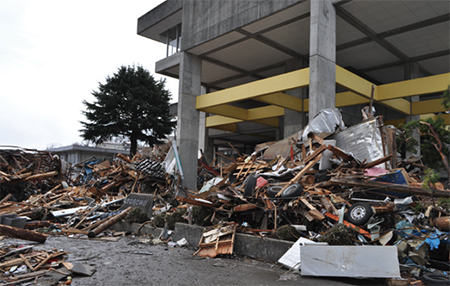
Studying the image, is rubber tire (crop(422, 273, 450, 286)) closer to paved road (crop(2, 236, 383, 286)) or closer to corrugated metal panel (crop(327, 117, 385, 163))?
paved road (crop(2, 236, 383, 286))

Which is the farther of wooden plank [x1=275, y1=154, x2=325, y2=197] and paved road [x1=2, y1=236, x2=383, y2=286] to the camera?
wooden plank [x1=275, y1=154, x2=325, y2=197]

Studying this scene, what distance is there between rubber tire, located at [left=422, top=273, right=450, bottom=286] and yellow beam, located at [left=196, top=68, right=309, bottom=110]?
32.1 ft

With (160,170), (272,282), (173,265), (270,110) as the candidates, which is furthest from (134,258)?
(270,110)

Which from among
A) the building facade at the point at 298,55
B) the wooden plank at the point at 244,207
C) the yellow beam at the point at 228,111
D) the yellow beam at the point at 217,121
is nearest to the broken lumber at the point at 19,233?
the wooden plank at the point at 244,207

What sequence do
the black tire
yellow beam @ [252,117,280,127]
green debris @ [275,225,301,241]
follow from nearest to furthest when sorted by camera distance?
green debris @ [275,225,301,241], the black tire, yellow beam @ [252,117,280,127]

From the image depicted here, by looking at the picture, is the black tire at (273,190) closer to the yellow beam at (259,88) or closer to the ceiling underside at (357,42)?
the yellow beam at (259,88)

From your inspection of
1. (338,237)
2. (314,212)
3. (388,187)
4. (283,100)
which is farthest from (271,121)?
(338,237)

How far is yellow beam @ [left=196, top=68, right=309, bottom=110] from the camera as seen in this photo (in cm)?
1468

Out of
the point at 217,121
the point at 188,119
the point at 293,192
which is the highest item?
the point at 217,121

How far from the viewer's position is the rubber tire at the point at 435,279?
18.0 ft

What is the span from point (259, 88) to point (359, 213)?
9983 millimetres

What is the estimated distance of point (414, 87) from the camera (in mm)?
15617

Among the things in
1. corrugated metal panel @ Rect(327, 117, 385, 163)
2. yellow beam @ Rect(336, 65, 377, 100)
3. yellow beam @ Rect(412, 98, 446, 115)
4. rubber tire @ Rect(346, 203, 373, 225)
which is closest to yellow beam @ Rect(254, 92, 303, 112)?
yellow beam @ Rect(336, 65, 377, 100)

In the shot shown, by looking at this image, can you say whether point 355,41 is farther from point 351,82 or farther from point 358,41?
point 351,82
